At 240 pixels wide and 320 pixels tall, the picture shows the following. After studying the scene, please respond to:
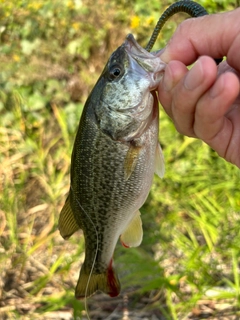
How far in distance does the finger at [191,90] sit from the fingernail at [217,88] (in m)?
0.02

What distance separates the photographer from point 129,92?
5.37 ft

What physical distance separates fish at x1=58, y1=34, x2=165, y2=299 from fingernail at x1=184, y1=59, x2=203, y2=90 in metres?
0.20

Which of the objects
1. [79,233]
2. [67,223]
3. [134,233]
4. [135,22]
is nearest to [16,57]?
[135,22]

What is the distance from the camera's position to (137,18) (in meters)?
4.43

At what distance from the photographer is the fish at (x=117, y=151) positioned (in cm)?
162

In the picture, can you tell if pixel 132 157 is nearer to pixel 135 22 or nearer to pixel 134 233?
pixel 134 233

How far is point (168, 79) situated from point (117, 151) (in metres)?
0.41

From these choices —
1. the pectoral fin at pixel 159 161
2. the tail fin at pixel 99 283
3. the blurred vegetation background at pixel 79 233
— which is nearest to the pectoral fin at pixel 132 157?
the pectoral fin at pixel 159 161

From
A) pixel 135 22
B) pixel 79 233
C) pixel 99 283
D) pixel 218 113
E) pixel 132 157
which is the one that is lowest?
pixel 79 233

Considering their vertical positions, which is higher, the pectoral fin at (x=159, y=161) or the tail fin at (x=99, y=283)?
the pectoral fin at (x=159, y=161)

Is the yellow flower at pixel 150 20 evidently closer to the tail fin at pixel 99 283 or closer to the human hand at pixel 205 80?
the human hand at pixel 205 80

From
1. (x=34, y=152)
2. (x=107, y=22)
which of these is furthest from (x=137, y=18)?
(x=34, y=152)

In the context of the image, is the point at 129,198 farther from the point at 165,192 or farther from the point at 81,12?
the point at 81,12

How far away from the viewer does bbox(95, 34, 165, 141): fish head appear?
160 cm
